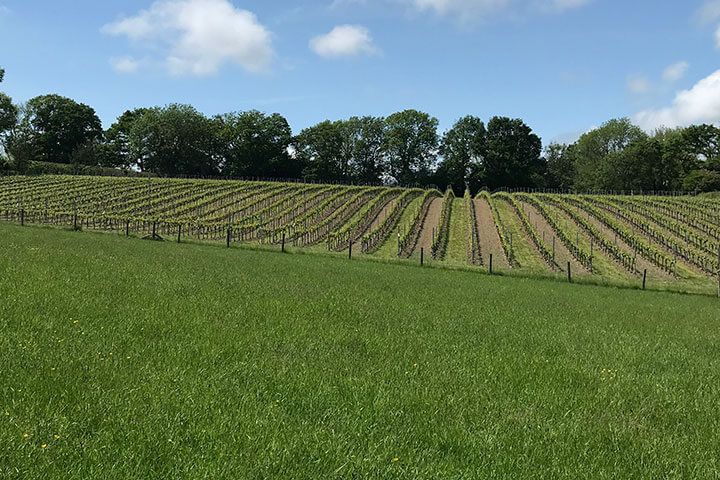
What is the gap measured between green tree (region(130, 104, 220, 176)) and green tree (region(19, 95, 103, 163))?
13489 mm

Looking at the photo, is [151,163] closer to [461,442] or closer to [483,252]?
[483,252]

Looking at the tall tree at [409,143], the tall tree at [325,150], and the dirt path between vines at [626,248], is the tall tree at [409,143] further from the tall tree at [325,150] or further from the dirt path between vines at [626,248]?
the dirt path between vines at [626,248]

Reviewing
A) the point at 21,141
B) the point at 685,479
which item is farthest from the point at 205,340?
the point at 21,141

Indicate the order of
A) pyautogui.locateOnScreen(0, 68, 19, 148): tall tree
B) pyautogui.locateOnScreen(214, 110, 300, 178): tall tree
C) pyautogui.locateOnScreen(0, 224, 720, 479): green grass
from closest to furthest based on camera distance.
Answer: pyautogui.locateOnScreen(0, 224, 720, 479): green grass
pyautogui.locateOnScreen(0, 68, 19, 148): tall tree
pyautogui.locateOnScreen(214, 110, 300, 178): tall tree

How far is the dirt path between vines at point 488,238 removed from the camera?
1643 inches

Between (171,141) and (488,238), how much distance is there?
270 ft

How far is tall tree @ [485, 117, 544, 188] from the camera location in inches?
4552

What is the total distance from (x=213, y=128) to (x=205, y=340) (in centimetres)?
11774

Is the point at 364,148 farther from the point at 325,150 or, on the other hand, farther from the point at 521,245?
the point at 521,245

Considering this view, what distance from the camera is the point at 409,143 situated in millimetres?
125750

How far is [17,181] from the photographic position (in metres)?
74.6

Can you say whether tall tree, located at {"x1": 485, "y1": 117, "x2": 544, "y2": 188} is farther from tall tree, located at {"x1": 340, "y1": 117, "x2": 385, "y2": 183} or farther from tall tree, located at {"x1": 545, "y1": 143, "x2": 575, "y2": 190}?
tall tree, located at {"x1": 340, "y1": 117, "x2": 385, "y2": 183}

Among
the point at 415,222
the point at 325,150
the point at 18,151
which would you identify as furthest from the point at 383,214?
the point at 18,151

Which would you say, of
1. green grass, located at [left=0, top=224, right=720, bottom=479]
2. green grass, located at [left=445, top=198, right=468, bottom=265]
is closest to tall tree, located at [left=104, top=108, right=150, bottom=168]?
green grass, located at [left=445, top=198, right=468, bottom=265]
